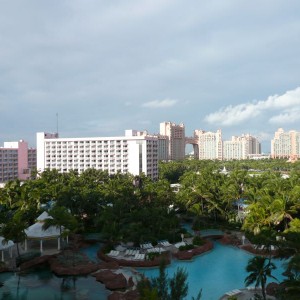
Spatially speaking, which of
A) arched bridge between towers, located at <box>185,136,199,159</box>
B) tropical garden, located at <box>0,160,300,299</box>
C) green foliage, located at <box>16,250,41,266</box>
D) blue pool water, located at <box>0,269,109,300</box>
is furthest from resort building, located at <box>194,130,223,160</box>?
blue pool water, located at <box>0,269,109,300</box>

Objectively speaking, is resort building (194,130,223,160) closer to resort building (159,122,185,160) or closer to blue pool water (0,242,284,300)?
resort building (159,122,185,160)

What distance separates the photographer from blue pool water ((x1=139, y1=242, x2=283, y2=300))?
2059 centimetres

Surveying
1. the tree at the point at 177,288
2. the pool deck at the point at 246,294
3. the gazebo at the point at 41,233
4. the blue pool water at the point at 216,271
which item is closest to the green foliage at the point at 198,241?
the blue pool water at the point at 216,271

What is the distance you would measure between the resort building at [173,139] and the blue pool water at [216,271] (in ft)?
364

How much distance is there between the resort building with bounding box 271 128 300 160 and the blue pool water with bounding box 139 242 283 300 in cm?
16769

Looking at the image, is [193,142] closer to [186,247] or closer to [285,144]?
[285,144]

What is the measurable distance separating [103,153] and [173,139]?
75523 mm

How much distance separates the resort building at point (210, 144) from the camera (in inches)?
7323

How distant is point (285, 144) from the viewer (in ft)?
620

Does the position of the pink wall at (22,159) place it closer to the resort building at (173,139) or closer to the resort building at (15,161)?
the resort building at (15,161)

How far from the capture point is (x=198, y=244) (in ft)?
94.6

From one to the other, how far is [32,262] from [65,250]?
10.8 feet

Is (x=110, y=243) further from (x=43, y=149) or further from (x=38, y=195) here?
(x=43, y=149)

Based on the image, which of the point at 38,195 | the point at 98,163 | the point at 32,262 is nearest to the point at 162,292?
the point at 32,262
